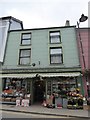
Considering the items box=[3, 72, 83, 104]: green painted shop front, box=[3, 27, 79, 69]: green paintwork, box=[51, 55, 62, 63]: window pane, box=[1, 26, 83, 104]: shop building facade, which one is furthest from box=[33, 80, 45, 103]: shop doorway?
box=[51, 55, 62, 63]: window pane

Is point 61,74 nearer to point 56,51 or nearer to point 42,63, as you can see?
point 42,63

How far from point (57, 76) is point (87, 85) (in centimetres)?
247

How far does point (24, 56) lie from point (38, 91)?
12.0 ft

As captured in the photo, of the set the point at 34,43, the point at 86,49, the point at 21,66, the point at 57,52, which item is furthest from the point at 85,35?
the point at 21,66

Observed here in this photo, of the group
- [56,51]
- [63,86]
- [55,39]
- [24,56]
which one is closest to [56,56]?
[56,51]

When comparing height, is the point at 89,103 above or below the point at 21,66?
below

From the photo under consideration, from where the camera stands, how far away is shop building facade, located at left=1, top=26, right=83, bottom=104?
16.3 meters

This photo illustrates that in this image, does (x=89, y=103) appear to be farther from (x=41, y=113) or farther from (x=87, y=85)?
(x=41, y=113)

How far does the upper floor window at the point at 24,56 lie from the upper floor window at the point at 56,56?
7.10 feet

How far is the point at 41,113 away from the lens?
40.7 ft

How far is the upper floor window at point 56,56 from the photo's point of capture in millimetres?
17500

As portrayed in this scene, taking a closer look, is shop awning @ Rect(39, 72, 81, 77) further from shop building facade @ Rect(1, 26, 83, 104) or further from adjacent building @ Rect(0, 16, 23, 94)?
adjacent building @ Rect(0, 16, 23, 94)

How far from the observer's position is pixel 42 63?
17.3 metres

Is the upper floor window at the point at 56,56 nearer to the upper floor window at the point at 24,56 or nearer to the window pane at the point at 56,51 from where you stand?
the window pane at the point at 56,51
